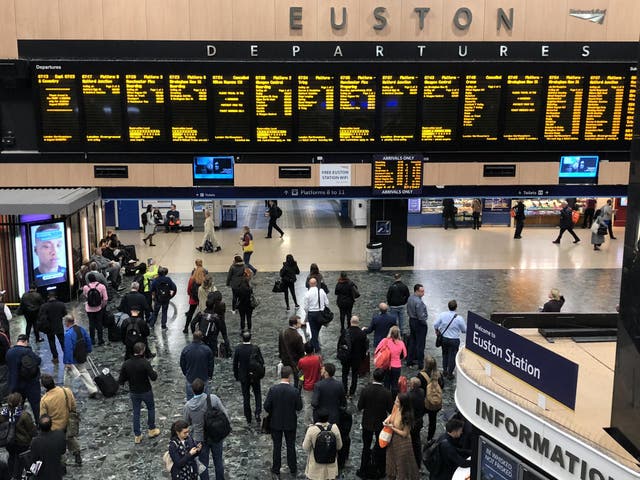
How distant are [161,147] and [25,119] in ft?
10.3

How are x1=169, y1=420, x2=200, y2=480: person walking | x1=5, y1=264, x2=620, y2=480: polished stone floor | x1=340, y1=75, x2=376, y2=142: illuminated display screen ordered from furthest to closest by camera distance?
1. x1=340, y1=75, x2=376, y2=142: illuminated display screen
2. x1=5, y1=264, x2=620, y2=480: polished stone floor
3. x1=169, y1=420, x2=200, y2=480: person walking

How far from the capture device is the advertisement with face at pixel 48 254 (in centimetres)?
1644

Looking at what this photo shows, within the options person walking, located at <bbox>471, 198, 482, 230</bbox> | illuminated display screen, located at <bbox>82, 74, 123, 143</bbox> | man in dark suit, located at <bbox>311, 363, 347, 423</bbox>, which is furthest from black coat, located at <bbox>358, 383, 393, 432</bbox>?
person walking, located at <bbox>471, 198, 482, 230</bbox>

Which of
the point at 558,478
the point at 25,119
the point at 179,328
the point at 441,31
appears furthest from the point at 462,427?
the point at 25,119

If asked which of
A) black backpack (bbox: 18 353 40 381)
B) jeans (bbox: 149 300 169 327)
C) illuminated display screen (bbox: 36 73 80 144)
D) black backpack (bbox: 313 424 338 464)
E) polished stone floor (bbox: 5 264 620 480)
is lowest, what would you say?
polished stone floor (bbox: 5 264 620 480)

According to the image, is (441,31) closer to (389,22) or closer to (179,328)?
(389,22)

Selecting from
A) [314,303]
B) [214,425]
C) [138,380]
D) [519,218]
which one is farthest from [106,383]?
[519,218]

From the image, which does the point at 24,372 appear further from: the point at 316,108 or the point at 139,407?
the point at 316,108

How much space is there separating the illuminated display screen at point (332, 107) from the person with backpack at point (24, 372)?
22.8ft

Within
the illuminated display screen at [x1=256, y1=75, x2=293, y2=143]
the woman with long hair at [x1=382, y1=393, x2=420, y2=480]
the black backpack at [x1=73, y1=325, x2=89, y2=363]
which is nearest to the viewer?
the woman with long hair at [x1=382, y1=393, x2=420, y2=480]

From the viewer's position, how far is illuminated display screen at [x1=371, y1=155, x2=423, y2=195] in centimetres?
1647

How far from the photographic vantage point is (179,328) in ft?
47.6

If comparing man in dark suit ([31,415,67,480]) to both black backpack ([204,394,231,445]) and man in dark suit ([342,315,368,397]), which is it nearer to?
black backpack ([204,394,231,445])

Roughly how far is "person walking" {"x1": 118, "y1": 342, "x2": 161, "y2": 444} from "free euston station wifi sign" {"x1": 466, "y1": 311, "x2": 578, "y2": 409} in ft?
15.3
